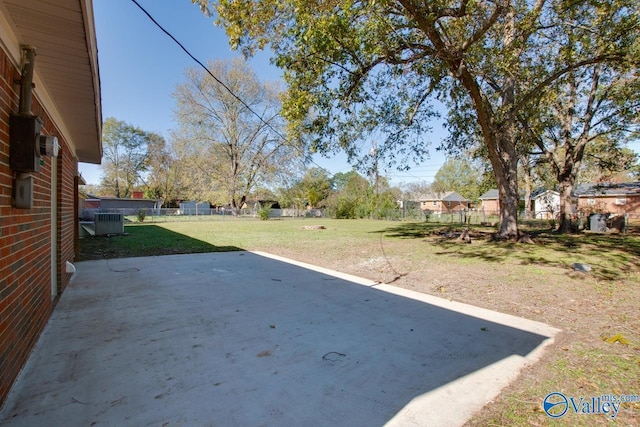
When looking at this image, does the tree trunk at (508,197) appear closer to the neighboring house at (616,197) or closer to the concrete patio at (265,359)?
the concrete patio at (265,359)

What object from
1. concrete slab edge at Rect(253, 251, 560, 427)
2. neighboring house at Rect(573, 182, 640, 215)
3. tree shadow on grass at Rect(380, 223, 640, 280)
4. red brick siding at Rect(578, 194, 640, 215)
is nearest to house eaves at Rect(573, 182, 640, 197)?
neighboring house at Rect(573, 182, 640, 215)

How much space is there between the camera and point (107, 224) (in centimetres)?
1298

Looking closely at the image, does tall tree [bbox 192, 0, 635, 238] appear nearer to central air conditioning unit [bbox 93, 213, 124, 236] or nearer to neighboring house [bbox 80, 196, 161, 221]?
central air conditioning unit [bbox 93, 213, 124, 236]

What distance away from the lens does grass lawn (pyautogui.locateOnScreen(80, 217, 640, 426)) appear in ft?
7.70

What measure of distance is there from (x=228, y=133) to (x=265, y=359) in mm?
31962

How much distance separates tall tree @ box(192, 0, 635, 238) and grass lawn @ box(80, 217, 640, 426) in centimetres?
347

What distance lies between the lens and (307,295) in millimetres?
4902

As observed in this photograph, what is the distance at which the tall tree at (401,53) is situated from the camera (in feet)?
22.8

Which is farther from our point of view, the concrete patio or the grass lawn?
the grass lawn

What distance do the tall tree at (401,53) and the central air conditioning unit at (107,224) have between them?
9414 millimetres

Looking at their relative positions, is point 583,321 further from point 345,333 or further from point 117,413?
point 117,413

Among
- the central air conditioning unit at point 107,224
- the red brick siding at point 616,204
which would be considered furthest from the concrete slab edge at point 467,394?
the red brick siding at point 616,204

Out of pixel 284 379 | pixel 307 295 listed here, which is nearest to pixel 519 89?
pixel 307 295

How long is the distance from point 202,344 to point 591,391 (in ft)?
10.6
